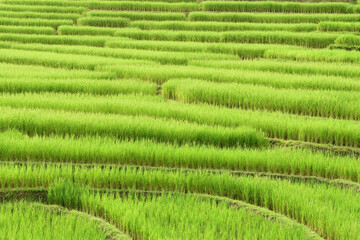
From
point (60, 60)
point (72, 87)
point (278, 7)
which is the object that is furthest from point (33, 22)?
point (72, 87)

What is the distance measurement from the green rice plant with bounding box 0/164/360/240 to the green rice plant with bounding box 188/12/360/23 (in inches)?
461

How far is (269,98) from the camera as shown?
5.17m

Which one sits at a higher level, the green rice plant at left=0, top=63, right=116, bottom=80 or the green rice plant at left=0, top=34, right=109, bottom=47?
the green rice plant at left=0, top=34, right=109, bottom=47

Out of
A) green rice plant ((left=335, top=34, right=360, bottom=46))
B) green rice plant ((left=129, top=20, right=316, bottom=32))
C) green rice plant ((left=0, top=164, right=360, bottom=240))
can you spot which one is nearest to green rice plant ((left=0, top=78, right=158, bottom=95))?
green rice plant ((left=0, top=164, right=360, bottom=240))

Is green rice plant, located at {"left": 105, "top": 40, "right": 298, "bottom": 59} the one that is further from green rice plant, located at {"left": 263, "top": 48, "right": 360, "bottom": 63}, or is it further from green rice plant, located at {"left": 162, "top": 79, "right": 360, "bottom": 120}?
green rice plant, located at {"left": 162, "top": 79, "right": 360, "bottom": 120}

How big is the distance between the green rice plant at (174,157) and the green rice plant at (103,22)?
11.6 m

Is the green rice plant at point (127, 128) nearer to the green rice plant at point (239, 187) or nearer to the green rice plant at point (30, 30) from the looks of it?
the green rice plant at point (239, 187)

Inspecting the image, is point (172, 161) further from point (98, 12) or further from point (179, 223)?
point (98, 12)

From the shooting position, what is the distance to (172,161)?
10.8ft

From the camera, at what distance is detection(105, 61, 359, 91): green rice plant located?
594 cm

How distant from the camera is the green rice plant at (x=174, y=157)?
3275mm

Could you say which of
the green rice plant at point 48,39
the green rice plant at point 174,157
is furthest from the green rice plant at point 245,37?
the green rice plant at point 174,157

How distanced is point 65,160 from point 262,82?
384 centimetres

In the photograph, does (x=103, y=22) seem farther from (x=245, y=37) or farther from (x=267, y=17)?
(x=267, y=17)
